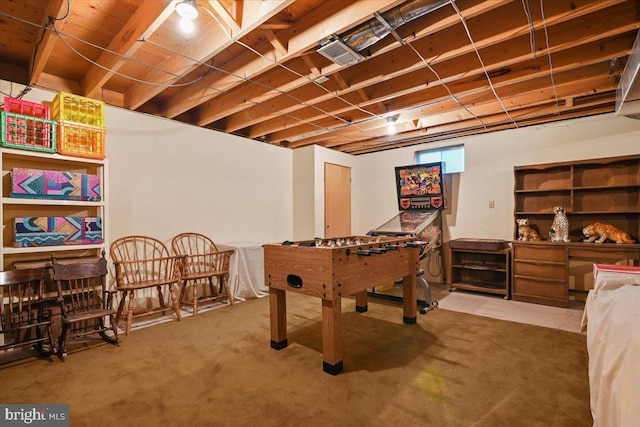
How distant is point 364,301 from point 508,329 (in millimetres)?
1540

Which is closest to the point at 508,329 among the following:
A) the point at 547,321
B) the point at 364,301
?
the point at 547,321

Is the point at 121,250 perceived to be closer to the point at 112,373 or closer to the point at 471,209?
the point at 112,373

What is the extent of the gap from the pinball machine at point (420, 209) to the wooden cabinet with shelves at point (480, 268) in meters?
0.42

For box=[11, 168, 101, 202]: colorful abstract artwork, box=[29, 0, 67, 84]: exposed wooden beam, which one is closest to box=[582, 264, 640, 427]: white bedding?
box=[29, 0, 67, 84]: exposed wooden beam

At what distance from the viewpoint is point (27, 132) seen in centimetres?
273

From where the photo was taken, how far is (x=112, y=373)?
2324mm

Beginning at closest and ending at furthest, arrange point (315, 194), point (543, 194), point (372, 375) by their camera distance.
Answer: point (372, 375) < point (543, 194) < point (315, 194)

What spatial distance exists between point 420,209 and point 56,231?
488cm

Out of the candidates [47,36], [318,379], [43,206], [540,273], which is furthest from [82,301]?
[540,273]

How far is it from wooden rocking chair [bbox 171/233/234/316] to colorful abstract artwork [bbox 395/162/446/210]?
10.2ft

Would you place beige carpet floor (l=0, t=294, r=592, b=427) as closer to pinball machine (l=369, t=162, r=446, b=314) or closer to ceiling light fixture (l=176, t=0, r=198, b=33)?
pinball machine (l=369, t=162, r=446, b=314)

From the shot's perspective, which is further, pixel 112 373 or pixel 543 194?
pixel 543 194

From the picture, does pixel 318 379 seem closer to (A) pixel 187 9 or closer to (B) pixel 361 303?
(B) pixel 361 303

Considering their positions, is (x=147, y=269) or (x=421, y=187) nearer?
(x=147, y=269)
